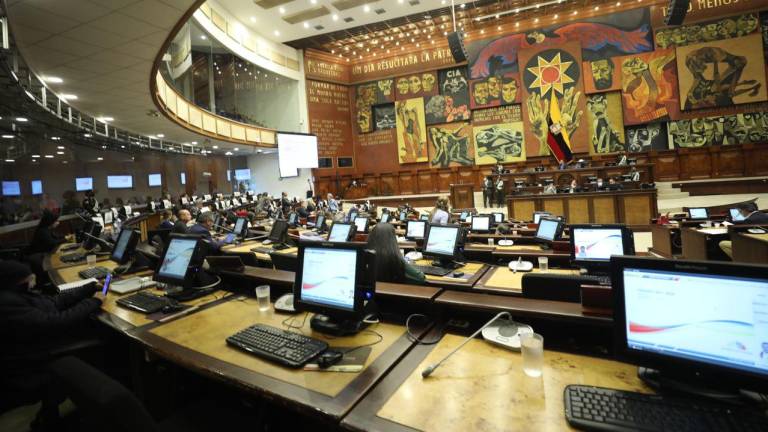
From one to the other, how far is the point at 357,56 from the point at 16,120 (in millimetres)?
13817

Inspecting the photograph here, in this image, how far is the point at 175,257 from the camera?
2674 millimetres

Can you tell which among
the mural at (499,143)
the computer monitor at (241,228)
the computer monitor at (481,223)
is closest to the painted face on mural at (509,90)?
the mural at (499,143)

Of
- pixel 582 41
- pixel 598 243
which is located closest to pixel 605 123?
pixel 582 41

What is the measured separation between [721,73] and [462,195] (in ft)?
32.8

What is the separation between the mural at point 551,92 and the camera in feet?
46.8

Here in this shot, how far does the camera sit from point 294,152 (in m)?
13.9

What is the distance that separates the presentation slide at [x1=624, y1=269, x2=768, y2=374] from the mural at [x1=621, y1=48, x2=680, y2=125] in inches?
611

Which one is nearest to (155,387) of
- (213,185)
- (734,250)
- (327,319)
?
(327,319)

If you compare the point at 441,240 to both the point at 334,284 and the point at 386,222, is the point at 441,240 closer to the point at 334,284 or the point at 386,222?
the point at 386,222

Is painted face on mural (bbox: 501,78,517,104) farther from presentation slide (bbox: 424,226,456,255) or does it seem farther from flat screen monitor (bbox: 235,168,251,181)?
presentation slide (bbox: 424,226,456,255)

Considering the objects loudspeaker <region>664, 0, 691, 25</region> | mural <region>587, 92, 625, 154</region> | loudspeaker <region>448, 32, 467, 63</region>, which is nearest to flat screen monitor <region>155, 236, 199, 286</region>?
loudspeaker <region>448, 32, 467, 63</region>

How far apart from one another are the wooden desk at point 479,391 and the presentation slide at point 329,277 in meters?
0.46

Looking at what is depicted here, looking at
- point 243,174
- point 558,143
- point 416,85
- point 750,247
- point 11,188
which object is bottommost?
point 750,247

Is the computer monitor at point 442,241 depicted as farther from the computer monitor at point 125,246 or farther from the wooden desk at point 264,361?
the computer monitor at point 125,246
